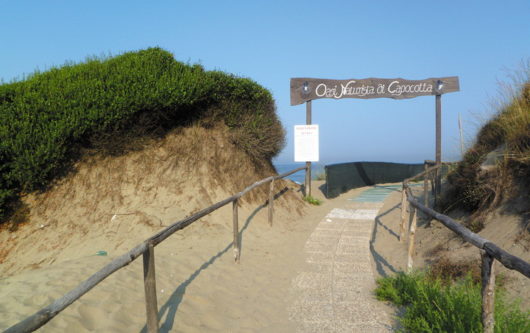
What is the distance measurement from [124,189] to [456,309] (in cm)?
576

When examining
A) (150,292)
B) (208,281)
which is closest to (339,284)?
(208,281)

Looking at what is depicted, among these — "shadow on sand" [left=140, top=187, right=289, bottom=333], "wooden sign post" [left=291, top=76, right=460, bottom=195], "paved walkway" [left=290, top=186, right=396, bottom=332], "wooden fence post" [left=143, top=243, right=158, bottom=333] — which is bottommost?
"paved walkway" [left=290, top=186, right=396, bottom=332]

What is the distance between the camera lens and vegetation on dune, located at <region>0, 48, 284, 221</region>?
6281 mm

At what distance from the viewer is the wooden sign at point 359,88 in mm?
11032

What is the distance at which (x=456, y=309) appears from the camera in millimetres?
3072

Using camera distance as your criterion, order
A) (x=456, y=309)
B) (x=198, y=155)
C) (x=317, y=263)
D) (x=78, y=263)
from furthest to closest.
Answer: (x=198, y=155), (x=317, y=263), (x=78, y=263), (x=456, y=309)

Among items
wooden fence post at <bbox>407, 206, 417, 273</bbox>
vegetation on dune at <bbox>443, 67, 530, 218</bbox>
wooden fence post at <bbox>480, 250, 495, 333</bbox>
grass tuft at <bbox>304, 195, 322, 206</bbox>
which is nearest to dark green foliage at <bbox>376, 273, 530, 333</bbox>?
wooden fence post at <bbox>480, 250, 495, 333</bbox>

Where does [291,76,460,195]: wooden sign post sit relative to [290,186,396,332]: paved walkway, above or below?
above

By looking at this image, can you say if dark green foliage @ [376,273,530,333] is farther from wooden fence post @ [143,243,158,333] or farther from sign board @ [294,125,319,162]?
sign board @ [294,125,319,162]

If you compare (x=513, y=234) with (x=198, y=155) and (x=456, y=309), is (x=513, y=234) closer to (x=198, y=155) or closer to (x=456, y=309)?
(x=456, y=309)

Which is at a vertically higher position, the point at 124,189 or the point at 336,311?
the point at 124,189

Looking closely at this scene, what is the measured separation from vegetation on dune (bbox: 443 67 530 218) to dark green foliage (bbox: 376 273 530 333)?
240 cm

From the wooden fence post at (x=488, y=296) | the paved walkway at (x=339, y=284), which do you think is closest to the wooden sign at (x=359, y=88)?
the paved walkway at (x=339, y=284)

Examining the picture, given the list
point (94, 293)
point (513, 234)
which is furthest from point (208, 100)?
point (513, 234)
